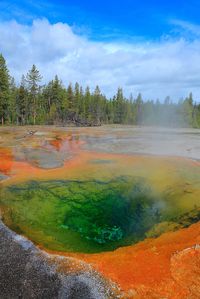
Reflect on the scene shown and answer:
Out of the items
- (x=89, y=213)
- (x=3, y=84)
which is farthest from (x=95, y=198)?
(x=3, y=84)

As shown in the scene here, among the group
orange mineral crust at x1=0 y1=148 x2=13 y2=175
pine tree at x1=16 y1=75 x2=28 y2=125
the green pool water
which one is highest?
pine tree at x1=16 y1=75 x2=28 y2=125

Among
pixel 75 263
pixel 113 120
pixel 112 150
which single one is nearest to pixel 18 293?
pixel 75 263

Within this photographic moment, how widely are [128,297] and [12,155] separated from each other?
23.0 metres

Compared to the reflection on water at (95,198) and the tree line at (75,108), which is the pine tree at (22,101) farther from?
the reflection on water at (95,198)

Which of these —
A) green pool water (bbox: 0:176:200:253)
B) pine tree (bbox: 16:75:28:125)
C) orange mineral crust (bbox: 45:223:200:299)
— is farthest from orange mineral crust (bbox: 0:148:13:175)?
pine tree (bbox: 16:75:28:125)

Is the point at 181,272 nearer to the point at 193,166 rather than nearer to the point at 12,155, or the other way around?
the point at 193,166

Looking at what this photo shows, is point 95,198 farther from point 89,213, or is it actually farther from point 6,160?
point 6,160

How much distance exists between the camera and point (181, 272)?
9.73 m

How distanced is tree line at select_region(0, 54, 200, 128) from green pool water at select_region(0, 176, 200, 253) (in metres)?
53.0

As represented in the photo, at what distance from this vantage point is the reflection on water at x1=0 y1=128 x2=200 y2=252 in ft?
45.0

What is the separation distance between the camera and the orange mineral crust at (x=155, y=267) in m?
8.83

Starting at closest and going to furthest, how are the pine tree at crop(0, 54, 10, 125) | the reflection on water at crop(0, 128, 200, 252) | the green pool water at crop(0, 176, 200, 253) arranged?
1. the green pool water at crop(0, 176, 200, 253)
2. the reflection on water at crop(0, 128, 200, 252)
3. the pine tree at crop(0, 54, 10, 125)

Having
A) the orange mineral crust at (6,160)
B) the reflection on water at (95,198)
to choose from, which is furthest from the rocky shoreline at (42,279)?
the orange mineral crust at (6,160)

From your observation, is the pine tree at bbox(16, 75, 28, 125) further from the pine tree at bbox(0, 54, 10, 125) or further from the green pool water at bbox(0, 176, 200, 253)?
the green pool water at bbox(0, 176, 200, 253)
